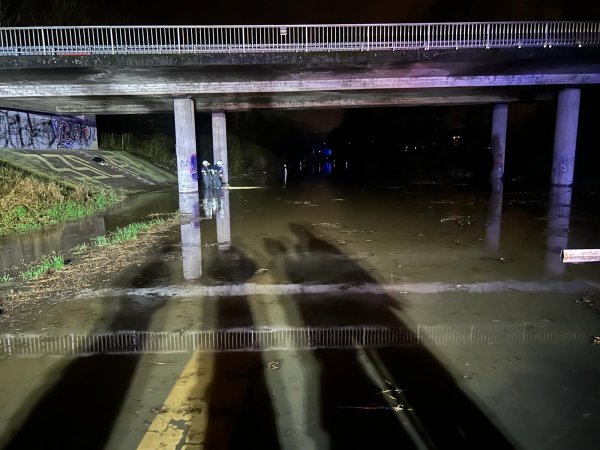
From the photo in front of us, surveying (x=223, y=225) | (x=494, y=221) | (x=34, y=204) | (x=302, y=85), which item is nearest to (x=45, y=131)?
(x=34, y=204)

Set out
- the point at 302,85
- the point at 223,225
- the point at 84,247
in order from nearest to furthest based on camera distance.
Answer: the point at 84,247, the point at 223,225, the point at 302,85

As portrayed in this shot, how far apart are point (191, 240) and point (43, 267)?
3667mm

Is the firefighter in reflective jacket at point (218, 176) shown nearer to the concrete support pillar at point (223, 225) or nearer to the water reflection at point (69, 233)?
the concrete support pillar at point (223, 225)

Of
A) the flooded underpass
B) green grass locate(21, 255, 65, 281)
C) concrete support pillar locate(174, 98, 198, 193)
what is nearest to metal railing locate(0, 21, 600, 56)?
concrete support pillar locate(174, 98, 198, 193)

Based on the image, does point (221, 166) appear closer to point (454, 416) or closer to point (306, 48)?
point (306, 48)

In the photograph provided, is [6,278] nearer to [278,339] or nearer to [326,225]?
[278,339]

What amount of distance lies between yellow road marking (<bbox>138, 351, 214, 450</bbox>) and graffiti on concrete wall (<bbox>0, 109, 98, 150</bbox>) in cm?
2795

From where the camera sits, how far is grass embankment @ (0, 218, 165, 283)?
27.1 feet

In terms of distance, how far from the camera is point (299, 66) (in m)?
19.5

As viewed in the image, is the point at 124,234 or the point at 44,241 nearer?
the point at 44,241

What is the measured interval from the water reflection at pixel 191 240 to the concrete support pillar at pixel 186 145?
163 inches

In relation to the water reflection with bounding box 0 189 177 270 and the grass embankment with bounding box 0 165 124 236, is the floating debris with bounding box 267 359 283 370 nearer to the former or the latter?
the water reflection with bounding box 0 189 177 270

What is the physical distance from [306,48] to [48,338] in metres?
16.2

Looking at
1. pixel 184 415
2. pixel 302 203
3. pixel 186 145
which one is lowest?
pixel 184 415
